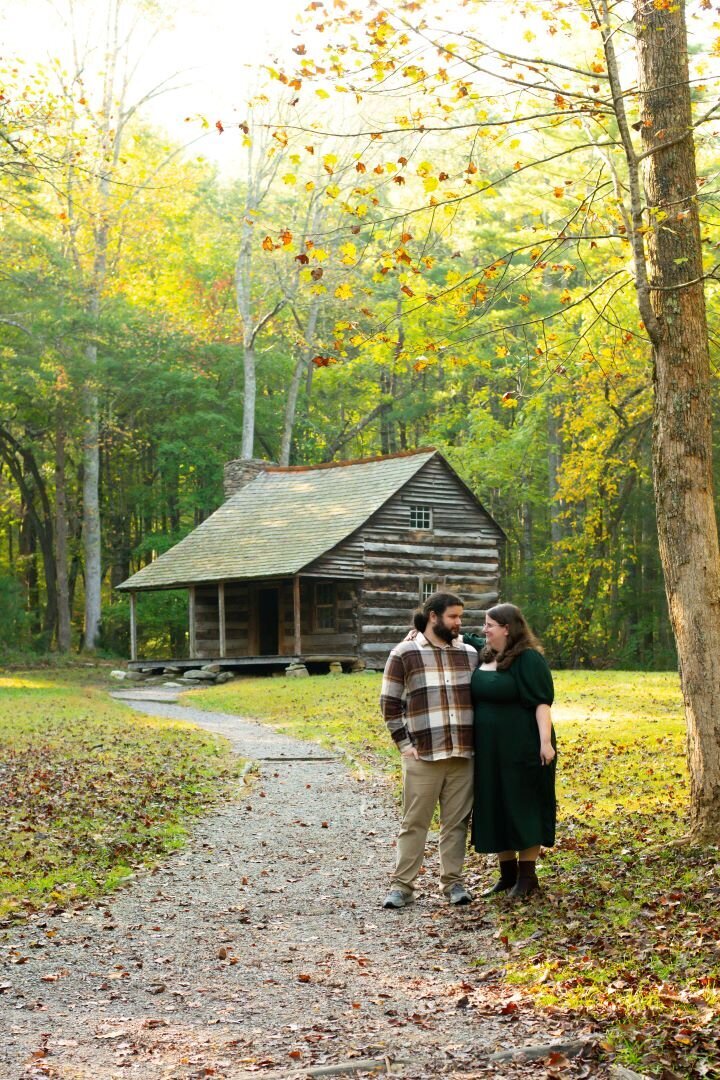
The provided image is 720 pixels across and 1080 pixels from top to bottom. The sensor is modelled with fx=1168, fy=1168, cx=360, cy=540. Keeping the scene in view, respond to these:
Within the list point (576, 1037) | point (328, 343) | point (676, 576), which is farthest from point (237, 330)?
point (576, 1037)

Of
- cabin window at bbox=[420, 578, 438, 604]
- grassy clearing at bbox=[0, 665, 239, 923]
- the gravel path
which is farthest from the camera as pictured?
cabin window at bbox=[420, 578, 438, 604]

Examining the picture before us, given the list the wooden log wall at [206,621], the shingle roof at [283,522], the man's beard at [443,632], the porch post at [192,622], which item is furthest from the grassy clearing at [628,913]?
the wooden log wall at [206,621]

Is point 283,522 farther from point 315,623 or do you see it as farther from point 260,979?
point 260,979

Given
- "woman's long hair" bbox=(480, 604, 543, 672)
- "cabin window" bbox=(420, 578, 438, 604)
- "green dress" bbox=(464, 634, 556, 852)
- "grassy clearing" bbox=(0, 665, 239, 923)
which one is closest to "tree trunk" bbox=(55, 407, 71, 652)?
"cabin window" bbox=(420, 578, 438, 604)

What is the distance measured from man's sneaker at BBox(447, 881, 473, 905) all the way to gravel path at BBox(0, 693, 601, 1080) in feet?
0.29

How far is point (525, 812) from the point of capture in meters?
8.09

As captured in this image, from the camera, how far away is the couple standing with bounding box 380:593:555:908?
8.16 metres

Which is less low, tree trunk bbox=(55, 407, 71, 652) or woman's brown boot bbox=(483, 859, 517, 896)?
tree trunk bbox=(55, 407, 71, 652)

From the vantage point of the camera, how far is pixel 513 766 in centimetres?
816

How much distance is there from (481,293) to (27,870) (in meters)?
6.01

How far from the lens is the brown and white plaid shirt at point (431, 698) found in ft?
27.6

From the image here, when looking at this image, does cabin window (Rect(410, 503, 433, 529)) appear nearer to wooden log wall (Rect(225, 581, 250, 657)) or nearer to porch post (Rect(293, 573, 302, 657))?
porch post (Rect(293, 573, 302, 657))

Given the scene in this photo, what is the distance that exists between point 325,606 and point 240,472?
7.89 metres

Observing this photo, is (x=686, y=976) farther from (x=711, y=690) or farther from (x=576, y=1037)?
(x=711, y=690)
